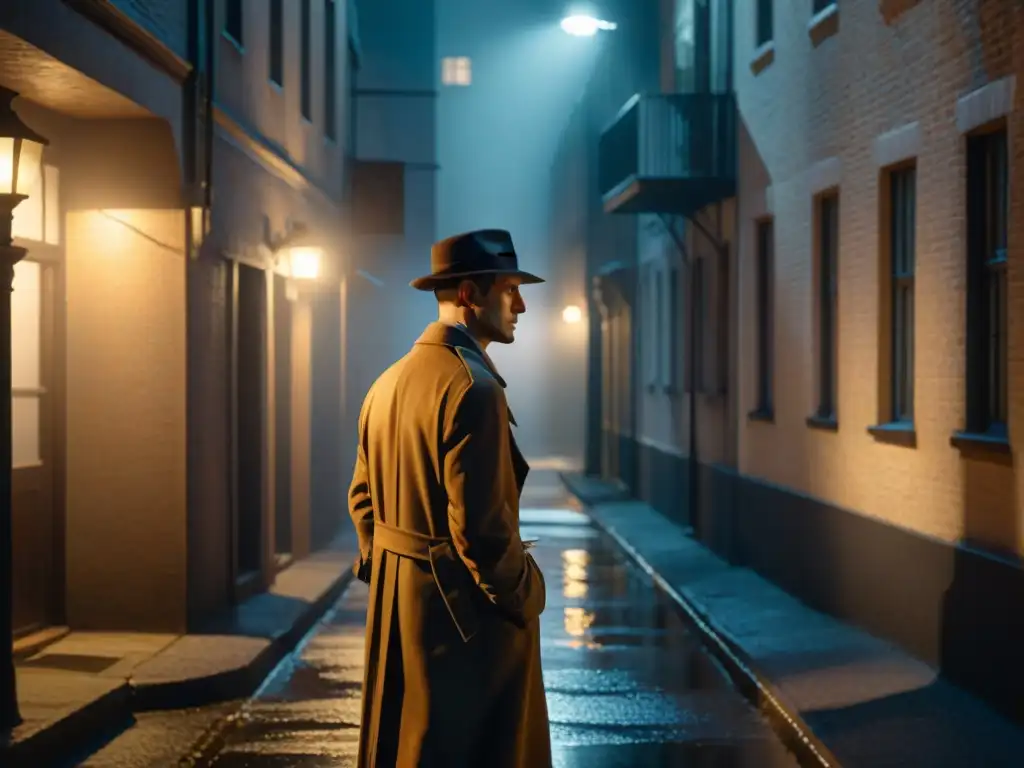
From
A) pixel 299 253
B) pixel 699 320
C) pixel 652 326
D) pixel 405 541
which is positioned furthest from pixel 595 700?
pixel 652 326

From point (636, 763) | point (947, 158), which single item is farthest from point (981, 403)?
point (636, 763)

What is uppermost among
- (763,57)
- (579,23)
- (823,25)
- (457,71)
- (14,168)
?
(457,71)

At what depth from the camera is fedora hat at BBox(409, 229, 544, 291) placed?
4.93 m

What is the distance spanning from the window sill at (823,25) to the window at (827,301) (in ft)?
4.15

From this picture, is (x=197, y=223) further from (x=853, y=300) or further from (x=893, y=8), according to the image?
(x=893, y=8)

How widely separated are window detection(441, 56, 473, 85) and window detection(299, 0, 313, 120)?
115 ft

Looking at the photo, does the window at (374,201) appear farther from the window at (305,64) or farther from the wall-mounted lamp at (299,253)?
the wall-mounted lamp at (299,253)

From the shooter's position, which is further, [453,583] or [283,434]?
[283,434]

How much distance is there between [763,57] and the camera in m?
15.5

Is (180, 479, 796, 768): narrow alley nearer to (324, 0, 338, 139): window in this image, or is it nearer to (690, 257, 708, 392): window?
(690, 257, 708, 392): window

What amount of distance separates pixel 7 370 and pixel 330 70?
11.7 metres

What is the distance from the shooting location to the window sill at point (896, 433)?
10606 mm

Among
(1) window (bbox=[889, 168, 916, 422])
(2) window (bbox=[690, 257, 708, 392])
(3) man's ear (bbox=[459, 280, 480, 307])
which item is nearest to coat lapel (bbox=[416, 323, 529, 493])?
(3) man's ear (bbox=[459, 280, 480, 307])

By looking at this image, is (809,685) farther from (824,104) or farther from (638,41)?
(638,41)
